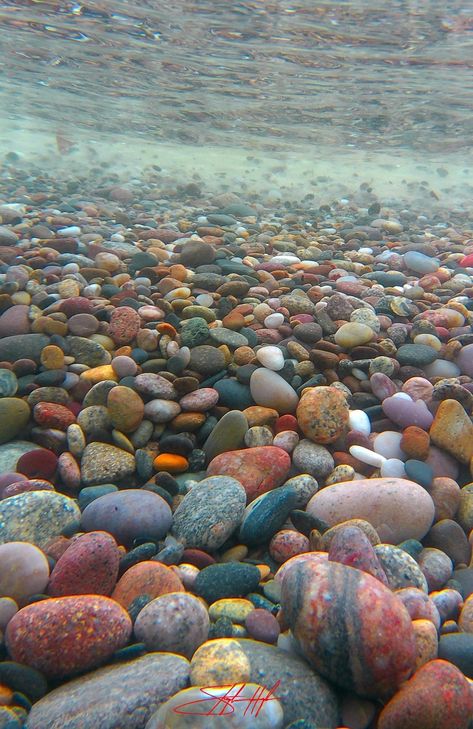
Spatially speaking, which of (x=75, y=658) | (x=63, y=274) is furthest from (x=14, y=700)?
(x=63, y=274)

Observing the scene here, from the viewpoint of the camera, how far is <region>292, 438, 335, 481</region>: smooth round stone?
266 cm

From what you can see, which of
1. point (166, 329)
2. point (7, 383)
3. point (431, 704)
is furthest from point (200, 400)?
point (431, 704)

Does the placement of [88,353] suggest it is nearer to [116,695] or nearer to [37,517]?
[37,517]

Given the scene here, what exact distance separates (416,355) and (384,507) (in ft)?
4.91

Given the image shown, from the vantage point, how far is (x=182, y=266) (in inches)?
182

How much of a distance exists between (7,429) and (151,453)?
0.89 metres

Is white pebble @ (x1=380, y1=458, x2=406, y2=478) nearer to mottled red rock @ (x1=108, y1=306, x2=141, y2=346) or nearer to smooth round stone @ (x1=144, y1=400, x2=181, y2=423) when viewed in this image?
smooth round stone @ (x1=144, y1=400, x2=181, y2=423)

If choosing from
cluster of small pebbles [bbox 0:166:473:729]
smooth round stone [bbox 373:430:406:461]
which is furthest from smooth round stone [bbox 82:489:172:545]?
smooth round stone [bbox 373:430:406:461]

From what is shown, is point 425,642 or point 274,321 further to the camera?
point 274,321

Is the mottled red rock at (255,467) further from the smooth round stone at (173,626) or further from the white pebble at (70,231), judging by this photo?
the white pebble at (70,231)

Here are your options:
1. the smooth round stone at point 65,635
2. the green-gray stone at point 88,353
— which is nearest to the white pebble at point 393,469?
the smooth round stone at point 65,635

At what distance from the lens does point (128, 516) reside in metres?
2.21

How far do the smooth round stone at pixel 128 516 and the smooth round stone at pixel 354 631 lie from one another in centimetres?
88

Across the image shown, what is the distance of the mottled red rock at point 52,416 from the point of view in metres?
2.82
